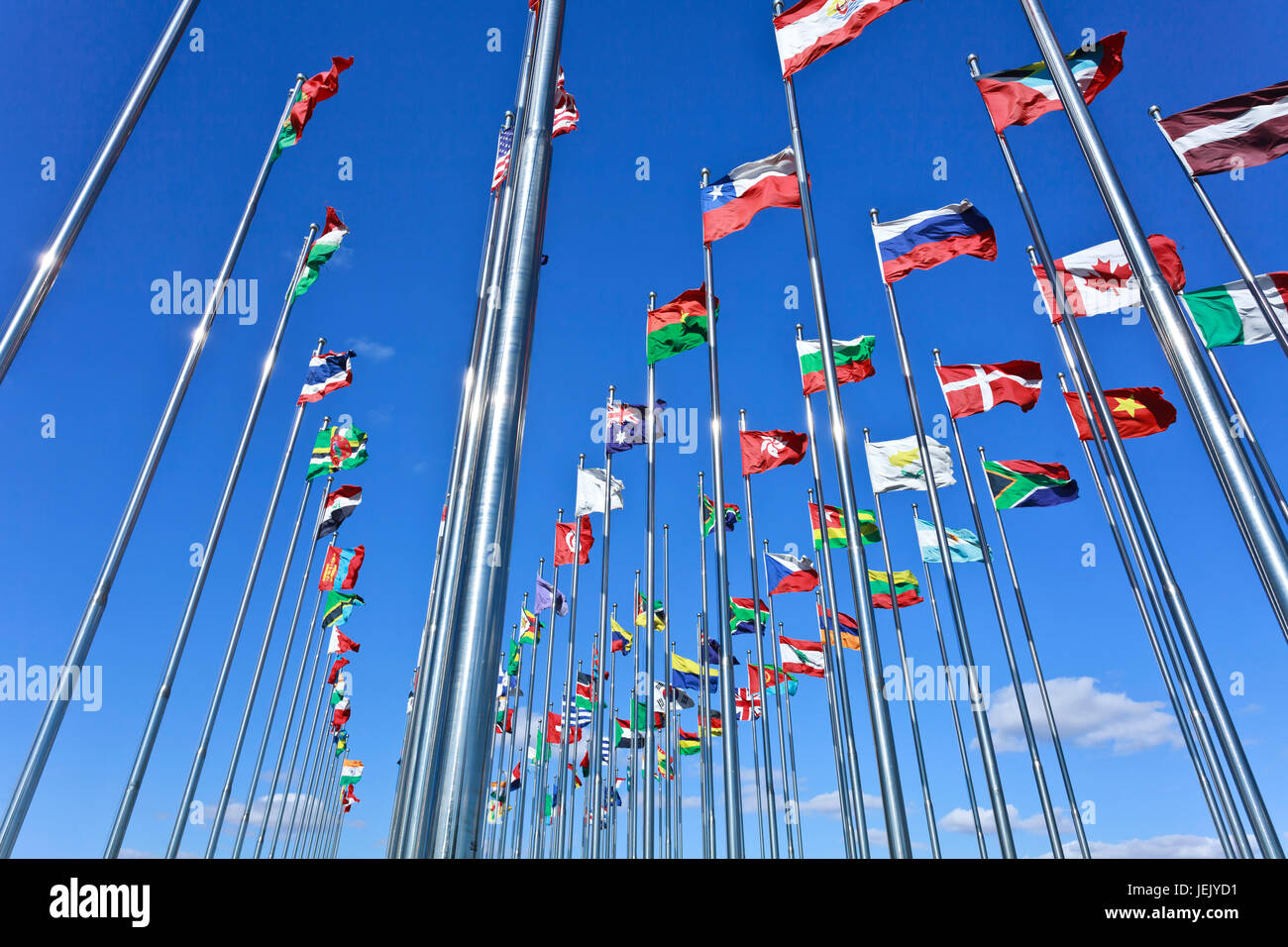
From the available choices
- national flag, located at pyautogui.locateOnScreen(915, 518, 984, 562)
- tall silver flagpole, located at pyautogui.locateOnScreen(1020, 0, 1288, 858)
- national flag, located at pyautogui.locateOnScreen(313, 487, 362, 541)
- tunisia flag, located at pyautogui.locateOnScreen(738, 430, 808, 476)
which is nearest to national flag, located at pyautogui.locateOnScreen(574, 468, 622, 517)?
tunisia flag, located at pyautogui.locateOnScreen(738, 430, 808, 476)

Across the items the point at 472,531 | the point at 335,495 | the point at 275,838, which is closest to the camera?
the point at 472,531

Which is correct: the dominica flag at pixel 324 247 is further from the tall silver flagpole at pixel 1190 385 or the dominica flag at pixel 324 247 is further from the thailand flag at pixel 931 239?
the tall silver flagpole at pixel 1190 385

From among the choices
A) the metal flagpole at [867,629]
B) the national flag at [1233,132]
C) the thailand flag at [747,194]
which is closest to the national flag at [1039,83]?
the national flag at [1233,132]

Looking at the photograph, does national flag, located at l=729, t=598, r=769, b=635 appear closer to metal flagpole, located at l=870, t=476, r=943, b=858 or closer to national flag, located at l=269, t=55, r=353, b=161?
metal flagpole, located at l=870, t=476, r=943, b=858

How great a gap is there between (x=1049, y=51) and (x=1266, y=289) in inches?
301

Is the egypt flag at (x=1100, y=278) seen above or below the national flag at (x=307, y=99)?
below

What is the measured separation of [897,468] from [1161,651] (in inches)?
255

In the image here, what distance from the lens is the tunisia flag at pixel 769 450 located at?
16.3 m

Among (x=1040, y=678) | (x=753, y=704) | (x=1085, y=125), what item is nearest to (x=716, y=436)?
(x=1085, y=125)

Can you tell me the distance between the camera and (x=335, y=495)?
20.5 meters

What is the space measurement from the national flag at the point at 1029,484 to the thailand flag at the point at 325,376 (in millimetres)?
15721

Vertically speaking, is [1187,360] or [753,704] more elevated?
[753,704]

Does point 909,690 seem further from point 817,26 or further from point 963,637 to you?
point 817,26

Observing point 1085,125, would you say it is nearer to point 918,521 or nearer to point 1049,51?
point 1049,51
